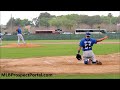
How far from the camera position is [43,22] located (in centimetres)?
6369

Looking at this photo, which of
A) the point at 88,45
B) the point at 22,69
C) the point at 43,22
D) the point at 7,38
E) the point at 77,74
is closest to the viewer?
the point at 77,74

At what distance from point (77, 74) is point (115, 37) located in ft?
97.9

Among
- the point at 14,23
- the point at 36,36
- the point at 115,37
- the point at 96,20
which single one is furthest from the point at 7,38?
the point at 96,20

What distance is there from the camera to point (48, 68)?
8.97 metres

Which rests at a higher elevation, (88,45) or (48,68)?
(88,45)

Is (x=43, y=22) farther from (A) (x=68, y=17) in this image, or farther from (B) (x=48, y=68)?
(B) (x=48, y=68)

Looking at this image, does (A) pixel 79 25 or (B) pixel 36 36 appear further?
(A) pixel 79 25

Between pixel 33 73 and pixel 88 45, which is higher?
pixel 88 45

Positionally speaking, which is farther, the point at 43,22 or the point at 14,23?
the point at 43,22

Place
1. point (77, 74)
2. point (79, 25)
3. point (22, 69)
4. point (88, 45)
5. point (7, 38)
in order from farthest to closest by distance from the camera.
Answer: point (79, 25), point (7, 38), point (88, 45), point (22, 69), point (77, 74)

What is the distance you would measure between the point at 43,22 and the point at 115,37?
29.3 metres
